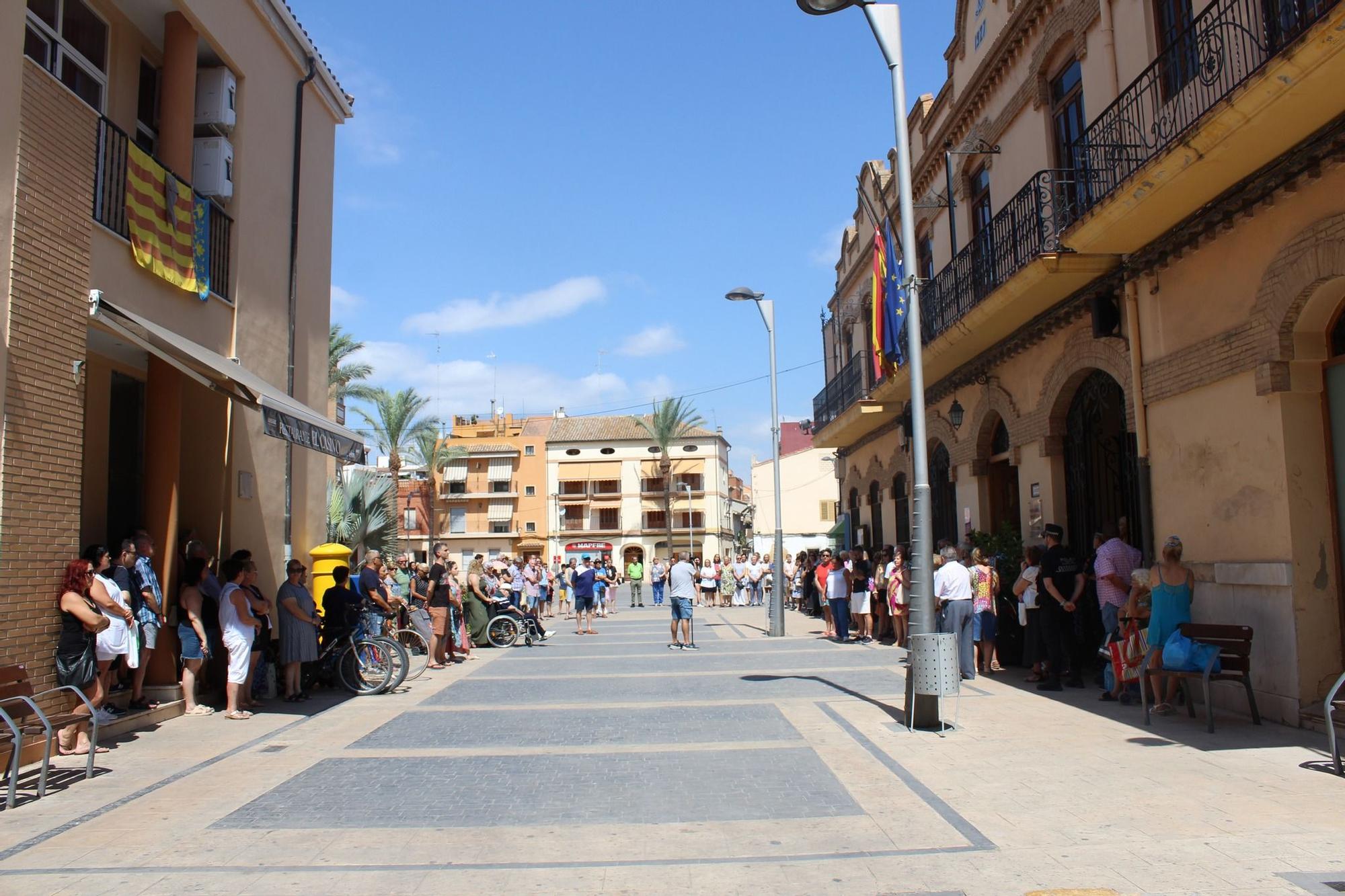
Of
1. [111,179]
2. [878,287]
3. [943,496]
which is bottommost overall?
[943,496]

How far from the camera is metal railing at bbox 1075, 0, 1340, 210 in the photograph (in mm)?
7961

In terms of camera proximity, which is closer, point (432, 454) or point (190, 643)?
point (190, 643)

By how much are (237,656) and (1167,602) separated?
908 cm

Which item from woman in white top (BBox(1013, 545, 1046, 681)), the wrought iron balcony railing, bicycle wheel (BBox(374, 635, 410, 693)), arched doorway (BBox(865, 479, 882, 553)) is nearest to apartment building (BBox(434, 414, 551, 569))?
the wrought iron balcony railing

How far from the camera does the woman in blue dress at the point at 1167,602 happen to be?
9289 mm

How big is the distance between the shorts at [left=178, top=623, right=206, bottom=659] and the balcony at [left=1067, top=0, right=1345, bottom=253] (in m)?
9.93

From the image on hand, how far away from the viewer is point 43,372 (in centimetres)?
854

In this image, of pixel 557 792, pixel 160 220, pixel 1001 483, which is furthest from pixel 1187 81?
pixel 160 220

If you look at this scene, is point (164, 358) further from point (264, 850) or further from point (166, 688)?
point (264, 850)

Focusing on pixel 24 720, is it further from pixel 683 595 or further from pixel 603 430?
pixel 603 430

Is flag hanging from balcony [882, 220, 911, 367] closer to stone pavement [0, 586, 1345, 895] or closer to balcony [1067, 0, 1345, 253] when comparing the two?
balcony [1067, 0, 1345, 253]

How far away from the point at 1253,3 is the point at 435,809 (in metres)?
8.79

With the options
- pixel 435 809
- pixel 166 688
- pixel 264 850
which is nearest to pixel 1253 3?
pixel 435 809

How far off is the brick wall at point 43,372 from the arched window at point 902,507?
16.4 meters
